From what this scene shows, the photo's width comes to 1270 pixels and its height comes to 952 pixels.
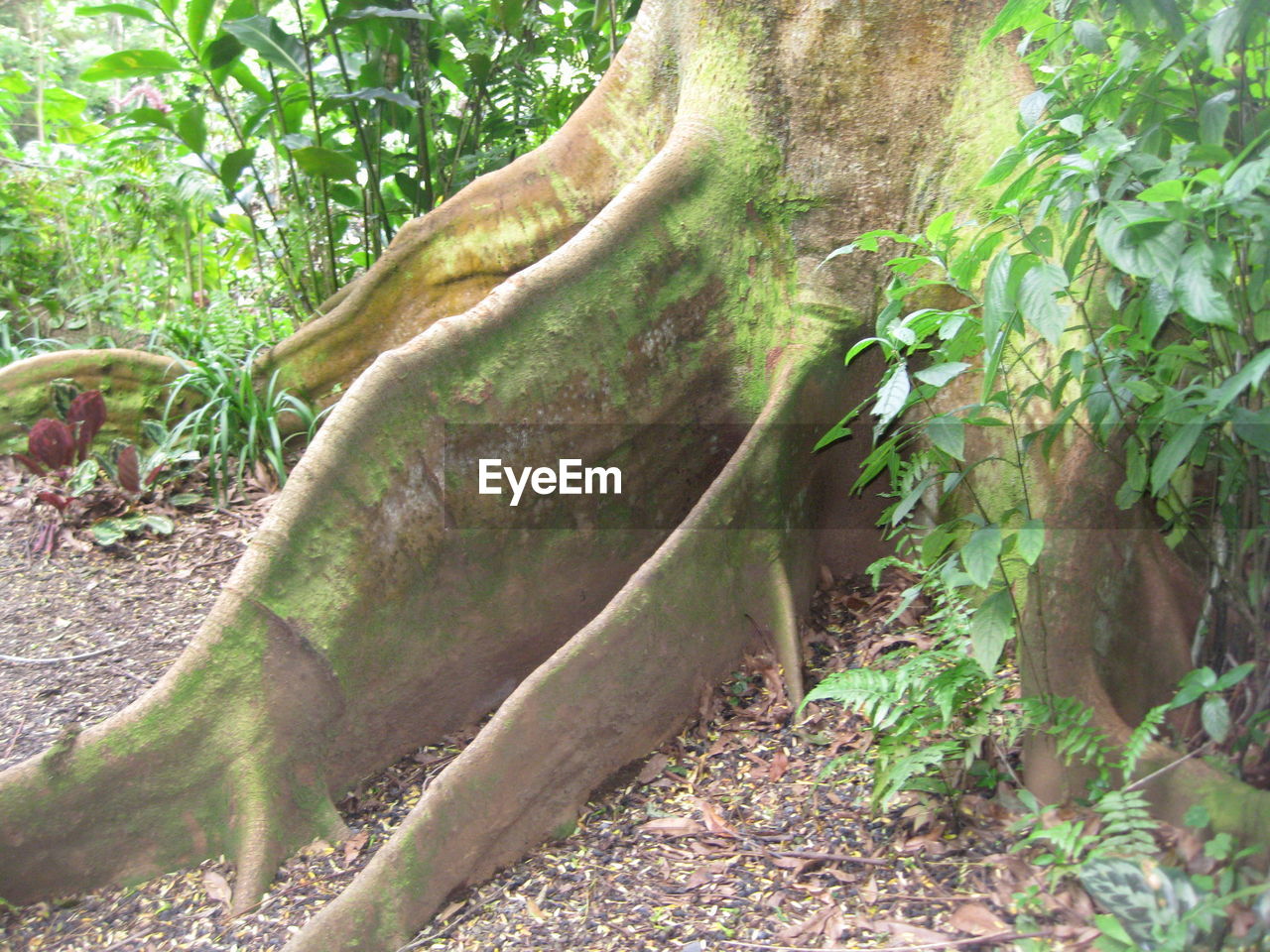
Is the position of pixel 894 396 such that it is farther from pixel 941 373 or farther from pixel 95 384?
pixel 95 384

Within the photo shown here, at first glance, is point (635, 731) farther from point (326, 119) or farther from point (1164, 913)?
point (326, 119)

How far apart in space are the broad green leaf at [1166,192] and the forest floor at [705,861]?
144cm

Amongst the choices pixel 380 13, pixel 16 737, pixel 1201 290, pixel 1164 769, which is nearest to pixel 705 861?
pixel 1164 769

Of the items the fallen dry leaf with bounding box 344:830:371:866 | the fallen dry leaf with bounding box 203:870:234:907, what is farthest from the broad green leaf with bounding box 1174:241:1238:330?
the fallen dry leaf with bounding box 203:870:234:907

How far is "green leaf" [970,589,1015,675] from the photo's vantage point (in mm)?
2281

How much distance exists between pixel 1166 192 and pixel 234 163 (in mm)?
5011

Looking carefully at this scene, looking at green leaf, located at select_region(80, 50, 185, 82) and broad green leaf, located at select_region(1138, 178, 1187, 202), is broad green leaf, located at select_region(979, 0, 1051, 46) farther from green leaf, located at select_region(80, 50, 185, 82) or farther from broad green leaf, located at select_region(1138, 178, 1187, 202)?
green leaf, located at select_region(80, 50, 185, 82)

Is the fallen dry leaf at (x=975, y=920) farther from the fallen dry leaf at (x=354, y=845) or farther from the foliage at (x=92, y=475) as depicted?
the foliage at (x=92, y=475)

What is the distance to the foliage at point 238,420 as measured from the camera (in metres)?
4.80

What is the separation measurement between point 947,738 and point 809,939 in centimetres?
64

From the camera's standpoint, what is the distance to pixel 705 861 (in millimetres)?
2736

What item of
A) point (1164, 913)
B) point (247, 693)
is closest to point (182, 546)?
point (247, 693)

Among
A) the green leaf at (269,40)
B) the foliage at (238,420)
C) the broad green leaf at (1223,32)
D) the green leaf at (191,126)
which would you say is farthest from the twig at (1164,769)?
the green leaf at (191,126)

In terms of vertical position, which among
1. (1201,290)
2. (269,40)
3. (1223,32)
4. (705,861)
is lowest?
(705,861)
